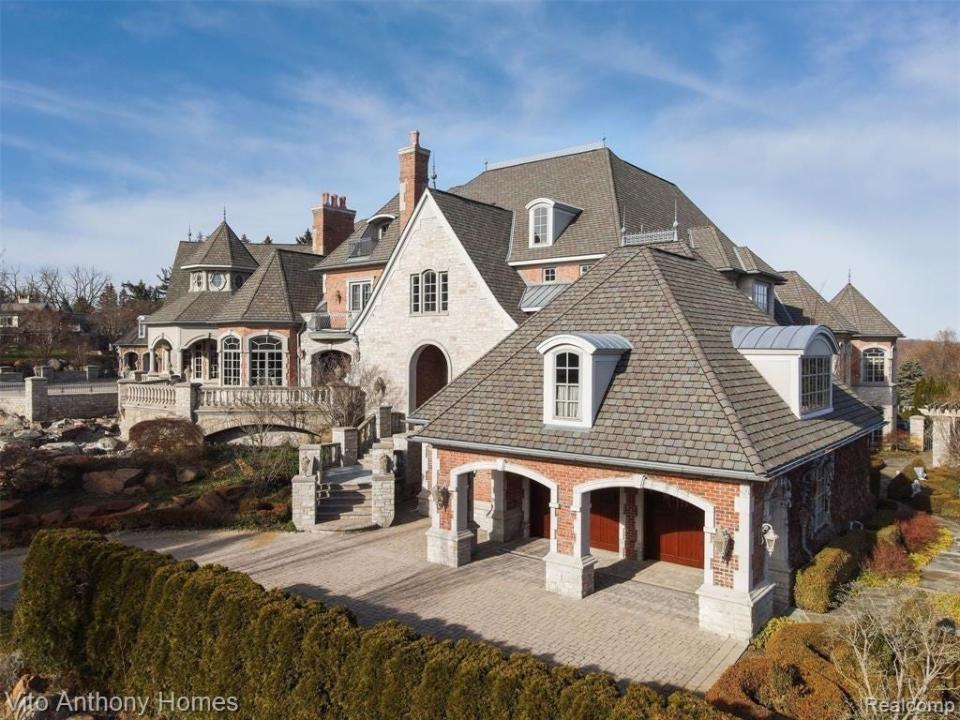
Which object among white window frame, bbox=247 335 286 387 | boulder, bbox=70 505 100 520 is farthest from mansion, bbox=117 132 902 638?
boulder, bbox=70 505 100 520

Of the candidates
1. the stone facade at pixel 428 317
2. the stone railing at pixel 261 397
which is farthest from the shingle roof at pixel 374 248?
the stone railing at pixel 261 397

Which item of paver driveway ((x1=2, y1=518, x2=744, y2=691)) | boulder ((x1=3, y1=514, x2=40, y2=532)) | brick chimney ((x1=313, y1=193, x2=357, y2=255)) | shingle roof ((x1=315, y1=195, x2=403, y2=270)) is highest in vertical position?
brick chimney ((x1=313, y1=193, x2=357, y2=255))

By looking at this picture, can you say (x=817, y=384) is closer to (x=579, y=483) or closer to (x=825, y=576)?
(x=825, y=576)

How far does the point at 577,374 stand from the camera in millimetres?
13977

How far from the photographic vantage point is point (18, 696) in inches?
426

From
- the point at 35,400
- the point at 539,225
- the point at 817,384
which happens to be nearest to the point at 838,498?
the point at 817,384

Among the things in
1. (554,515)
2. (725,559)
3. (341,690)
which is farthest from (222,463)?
(725,559)

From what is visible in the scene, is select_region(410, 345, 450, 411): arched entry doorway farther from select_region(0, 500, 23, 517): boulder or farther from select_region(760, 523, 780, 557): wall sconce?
select_region(760, 523, 780, 557): wall sconce

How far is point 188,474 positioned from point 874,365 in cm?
4001

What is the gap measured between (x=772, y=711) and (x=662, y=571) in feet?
20.8

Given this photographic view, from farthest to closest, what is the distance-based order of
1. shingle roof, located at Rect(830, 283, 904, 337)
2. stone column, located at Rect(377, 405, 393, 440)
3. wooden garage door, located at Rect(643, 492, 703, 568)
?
shingle roof, located at Rect(830, 283, 904, 337) < stone column, located at Rect(377, 405, 393, 440) < wooden garage door, located at Rect(643, 492, 703, 568)

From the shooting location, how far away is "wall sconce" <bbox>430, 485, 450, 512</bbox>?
15602 millimetres

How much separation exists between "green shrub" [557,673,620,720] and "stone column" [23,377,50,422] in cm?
3680

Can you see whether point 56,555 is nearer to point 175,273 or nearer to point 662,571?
point 662,571
